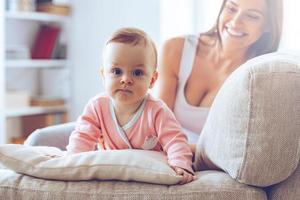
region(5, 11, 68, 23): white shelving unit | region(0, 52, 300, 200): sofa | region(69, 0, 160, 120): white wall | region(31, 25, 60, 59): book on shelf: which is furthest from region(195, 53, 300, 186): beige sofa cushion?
region(31, 25, 60, 59): book on shelf

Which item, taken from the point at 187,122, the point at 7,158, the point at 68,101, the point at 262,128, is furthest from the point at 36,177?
the point at 68,101

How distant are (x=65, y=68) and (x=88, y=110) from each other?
1820mm

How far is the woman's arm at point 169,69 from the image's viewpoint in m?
1.87

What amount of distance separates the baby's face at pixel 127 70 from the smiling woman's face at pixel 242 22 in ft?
1.99

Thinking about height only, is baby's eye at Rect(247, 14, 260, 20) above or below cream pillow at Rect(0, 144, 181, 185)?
above

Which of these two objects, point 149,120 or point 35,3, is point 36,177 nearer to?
point 149,120

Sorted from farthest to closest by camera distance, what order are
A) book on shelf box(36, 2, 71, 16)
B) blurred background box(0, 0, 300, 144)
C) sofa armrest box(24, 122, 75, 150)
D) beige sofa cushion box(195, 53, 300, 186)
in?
book on shelf box(36, 2, 71, 16) < blurred background box(0, 0, 300, 144) < sofa armrest box(24, 122, 75, 150) < beige sofa cushion box(195, 53, 300, 186)

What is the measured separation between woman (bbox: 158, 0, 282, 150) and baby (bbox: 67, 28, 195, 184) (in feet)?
1.55

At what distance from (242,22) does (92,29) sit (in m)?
1.41

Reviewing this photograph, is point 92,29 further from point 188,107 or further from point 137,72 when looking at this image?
point 137,72

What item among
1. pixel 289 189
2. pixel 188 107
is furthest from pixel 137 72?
pixel 188 107

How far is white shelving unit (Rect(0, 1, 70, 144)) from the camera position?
9.30ft

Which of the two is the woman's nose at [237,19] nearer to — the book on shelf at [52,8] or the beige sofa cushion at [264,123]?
the beige sofa cushion at [264,123]

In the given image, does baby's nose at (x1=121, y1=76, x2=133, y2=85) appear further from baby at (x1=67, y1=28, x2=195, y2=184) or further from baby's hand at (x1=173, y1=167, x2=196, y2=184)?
baby's hand at (x1=173, y1=167, x2=196, y2=184)
